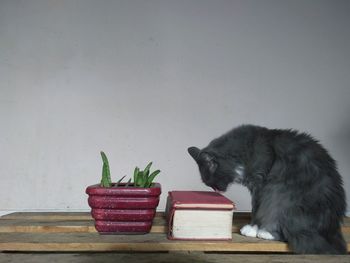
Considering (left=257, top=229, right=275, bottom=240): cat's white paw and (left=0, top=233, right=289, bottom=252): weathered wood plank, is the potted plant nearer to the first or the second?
(left=0, top=233, right=289, bottom=252): weathered wood plank

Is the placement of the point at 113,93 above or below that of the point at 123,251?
above

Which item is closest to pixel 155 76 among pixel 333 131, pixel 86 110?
pixel 86 110

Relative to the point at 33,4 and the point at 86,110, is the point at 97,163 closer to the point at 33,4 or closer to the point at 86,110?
the point at 86,110

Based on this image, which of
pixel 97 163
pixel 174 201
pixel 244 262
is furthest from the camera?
pixel 97 163

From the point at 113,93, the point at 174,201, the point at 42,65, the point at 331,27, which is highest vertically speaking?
the point at 331,27

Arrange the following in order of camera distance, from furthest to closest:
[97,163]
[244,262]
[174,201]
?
[97,163] → [174,201] → [244,262]

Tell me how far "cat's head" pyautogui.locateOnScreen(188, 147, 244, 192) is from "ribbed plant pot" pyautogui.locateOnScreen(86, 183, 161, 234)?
0.22m

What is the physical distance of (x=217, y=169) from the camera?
3.50ft

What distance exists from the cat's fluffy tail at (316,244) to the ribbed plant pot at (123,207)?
1.19 feet

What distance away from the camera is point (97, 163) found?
1905 mm

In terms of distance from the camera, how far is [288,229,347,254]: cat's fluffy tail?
0.83m

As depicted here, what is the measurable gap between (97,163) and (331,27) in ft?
5.01

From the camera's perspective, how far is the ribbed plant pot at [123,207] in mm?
906

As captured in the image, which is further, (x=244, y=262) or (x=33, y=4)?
(x=33, y=4)
